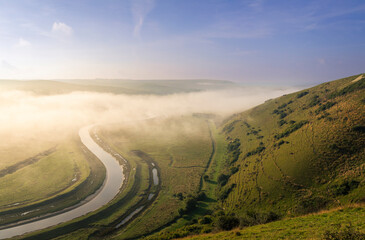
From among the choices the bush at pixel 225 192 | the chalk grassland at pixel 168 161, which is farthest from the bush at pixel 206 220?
the bush at pixel 225 192

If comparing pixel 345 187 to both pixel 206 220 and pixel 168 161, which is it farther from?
pixel 168 161

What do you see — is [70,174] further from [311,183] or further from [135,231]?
[311,183]

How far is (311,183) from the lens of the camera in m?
65.5

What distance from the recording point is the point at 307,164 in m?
73.5

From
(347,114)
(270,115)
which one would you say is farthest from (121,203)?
(270,115)

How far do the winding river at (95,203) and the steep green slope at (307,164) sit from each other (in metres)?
51.3

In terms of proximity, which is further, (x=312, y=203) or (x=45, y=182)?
(x=45, y=182)

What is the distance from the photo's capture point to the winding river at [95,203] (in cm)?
6300

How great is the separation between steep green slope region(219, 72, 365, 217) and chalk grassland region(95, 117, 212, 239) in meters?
19.1

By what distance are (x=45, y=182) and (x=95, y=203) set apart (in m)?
31.2

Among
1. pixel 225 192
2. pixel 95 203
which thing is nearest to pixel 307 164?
pixel 225 192

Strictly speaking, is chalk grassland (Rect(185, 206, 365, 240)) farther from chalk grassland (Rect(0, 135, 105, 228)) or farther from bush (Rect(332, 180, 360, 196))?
chalk grassland (Rect(0, 135, 105, 228))

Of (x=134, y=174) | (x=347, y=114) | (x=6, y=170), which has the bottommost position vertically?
(x=134, y=174)

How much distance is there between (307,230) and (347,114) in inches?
3206
